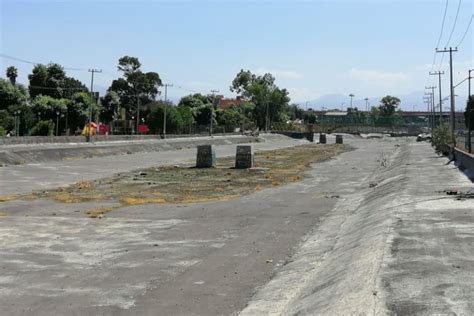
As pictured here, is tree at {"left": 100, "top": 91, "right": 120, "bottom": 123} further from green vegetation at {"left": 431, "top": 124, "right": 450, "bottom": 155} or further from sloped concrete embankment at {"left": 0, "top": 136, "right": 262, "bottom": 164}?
green vegetation at {"left": 431, "top": 124, "right": 450, "bottom": 155}

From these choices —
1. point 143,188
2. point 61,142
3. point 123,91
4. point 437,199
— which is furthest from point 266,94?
point 437,199

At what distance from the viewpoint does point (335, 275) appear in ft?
30.1

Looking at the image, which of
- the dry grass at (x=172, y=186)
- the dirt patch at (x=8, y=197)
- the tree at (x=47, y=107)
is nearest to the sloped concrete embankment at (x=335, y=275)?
the dry grass at (x=172, y=186)

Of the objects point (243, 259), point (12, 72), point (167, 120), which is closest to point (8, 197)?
point (243, 259)

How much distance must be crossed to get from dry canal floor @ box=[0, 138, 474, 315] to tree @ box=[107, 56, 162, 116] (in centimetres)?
13155

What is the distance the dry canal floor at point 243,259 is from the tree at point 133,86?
432ft

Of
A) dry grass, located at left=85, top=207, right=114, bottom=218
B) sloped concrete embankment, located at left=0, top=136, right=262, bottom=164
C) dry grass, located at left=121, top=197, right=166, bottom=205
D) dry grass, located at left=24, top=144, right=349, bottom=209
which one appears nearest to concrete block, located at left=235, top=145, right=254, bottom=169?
dry grass, located at left=24, top=144, right=349, bottom=209

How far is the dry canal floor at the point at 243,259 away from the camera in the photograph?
7.95m

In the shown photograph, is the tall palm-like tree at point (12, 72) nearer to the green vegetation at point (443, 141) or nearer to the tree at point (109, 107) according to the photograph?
the tree at point (109, 107)

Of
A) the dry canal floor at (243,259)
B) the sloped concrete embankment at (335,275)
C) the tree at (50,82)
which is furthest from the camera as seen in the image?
the tree at (50,82)

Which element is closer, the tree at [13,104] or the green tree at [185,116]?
the tree at [13,104]

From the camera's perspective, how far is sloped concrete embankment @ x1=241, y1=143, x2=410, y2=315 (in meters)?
7.21

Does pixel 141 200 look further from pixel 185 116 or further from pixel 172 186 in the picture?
pixel 185 116

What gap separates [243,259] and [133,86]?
5688 inches
